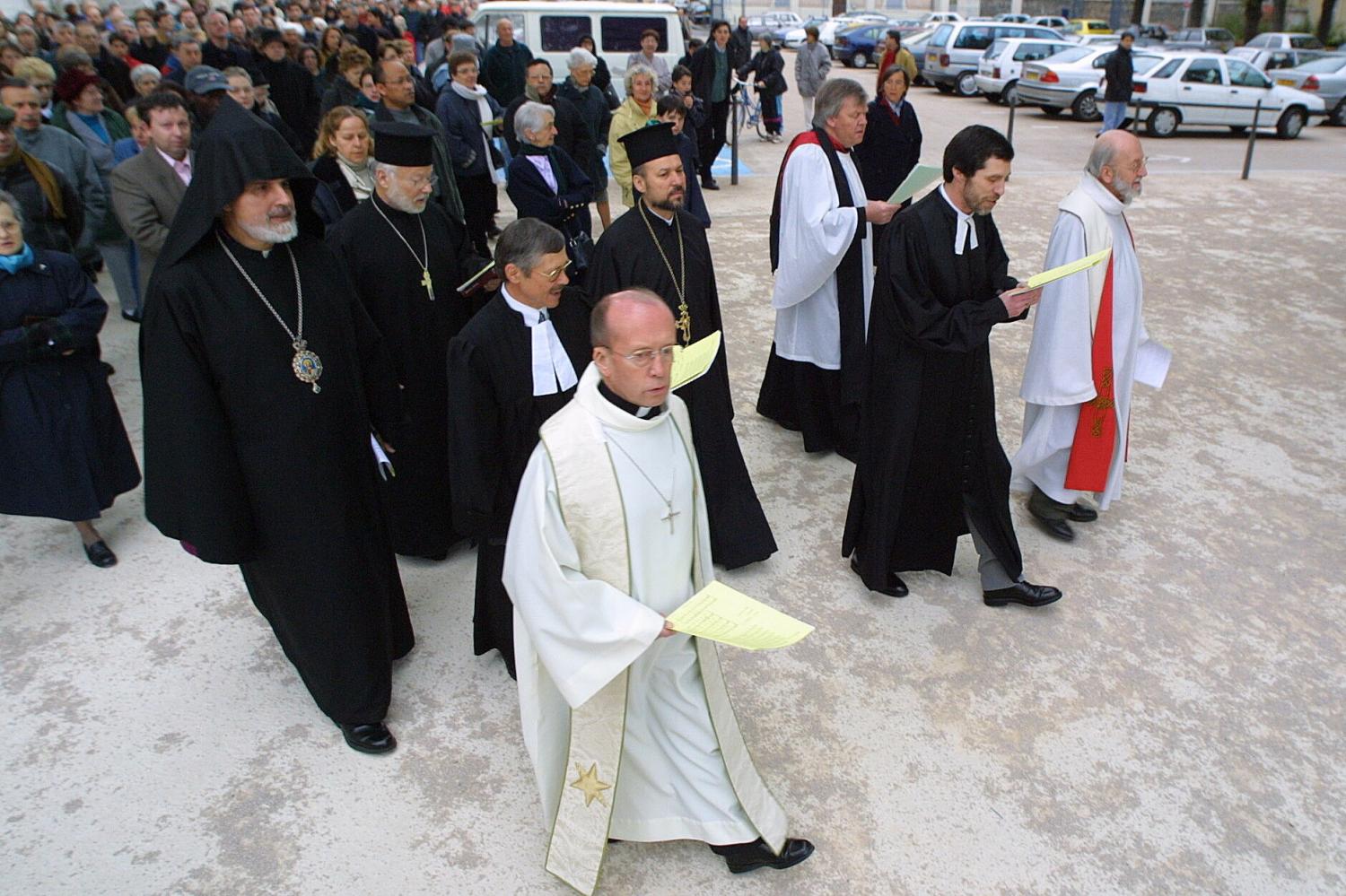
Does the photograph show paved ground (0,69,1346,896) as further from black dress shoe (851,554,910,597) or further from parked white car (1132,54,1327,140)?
parked white car (1132,54,1327,140)

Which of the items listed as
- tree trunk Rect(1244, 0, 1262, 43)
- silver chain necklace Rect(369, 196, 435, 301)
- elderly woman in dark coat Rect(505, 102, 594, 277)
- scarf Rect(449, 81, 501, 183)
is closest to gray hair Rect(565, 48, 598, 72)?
scarf Rect(449, 81, 501, 183)

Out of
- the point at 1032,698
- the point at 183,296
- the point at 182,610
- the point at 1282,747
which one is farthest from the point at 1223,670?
the point at 182,610

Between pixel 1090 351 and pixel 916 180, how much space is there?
1.11 meters

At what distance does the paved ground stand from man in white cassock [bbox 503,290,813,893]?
24 cm

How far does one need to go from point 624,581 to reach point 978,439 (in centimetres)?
213

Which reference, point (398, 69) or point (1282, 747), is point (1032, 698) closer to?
point (1282, 747)

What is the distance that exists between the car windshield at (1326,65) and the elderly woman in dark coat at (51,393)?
22037mm

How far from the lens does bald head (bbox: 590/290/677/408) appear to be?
7.76 feet

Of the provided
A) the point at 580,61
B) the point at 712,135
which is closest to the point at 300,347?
the point at 580,61

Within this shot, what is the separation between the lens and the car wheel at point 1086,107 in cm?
1956

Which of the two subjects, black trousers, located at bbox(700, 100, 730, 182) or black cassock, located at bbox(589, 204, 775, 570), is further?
black trousers, located at bbox(700, 100, 730, 182)

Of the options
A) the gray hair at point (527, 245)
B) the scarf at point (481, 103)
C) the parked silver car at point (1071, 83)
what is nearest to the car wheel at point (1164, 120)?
the parked silver car at point (1071, 83)

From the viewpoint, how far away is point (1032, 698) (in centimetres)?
368

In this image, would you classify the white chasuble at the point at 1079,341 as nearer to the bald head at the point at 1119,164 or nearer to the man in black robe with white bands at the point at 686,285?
the bald head at the point at 1119,164
